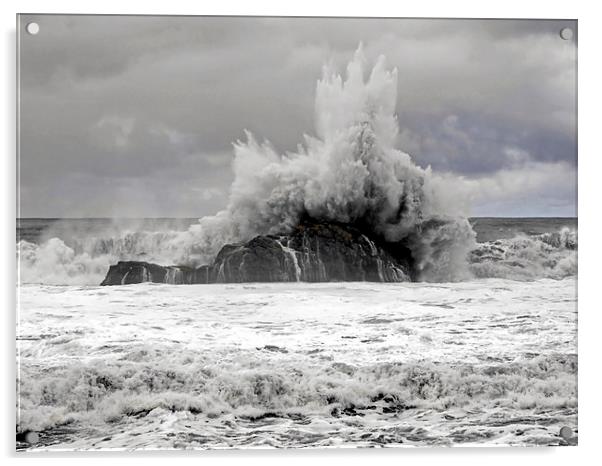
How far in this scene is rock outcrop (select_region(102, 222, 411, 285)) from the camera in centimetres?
371

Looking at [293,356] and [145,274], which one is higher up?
[145,274]

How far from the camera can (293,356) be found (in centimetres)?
364

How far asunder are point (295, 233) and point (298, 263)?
0.16 meters

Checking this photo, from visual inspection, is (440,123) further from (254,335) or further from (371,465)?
(371,465)

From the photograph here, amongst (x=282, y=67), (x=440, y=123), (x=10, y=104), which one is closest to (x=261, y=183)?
(x=282, y=67)

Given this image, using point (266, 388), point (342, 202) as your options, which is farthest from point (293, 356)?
point (342, 202)

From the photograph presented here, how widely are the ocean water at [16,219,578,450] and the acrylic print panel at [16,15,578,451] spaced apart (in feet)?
0.04

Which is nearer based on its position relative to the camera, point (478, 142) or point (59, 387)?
point (59, 387)

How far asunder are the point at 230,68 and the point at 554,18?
1748 mm

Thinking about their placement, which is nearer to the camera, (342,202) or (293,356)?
(293,356)

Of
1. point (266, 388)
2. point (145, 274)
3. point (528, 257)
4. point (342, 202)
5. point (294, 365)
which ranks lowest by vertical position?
point (266, 388)

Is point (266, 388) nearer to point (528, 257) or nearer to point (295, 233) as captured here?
point (295, 233)

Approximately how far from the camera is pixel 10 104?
3.61 meters
